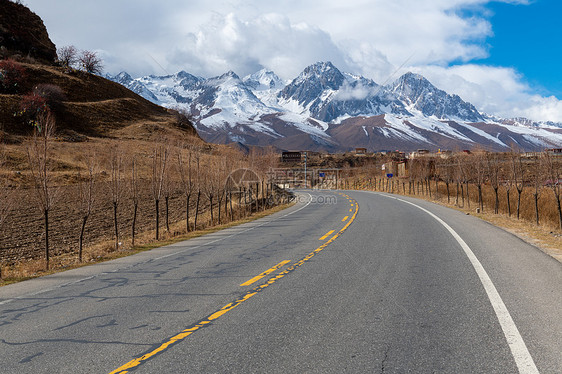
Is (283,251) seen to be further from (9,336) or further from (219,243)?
(9,336)

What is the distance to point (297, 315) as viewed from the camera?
5.30 m

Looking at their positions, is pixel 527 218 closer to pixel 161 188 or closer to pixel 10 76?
pixel 161 188

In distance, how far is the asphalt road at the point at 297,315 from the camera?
3.98 m

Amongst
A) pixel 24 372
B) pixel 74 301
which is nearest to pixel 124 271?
pixel 74 301

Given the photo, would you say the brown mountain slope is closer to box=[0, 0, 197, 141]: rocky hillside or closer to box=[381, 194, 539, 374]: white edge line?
box=[0, 0, 197, 141]: rocky hillside

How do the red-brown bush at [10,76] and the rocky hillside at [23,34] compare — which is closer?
the red-brown bush at [10,76]

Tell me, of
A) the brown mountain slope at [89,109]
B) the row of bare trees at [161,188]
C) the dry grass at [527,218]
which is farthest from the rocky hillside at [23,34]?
the dry grass at [527,218]

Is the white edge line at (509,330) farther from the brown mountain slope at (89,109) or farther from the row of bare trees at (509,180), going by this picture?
the brown mountain slope at (89,109)

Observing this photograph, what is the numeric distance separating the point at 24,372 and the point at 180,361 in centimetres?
148

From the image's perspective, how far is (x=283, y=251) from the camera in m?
10.6

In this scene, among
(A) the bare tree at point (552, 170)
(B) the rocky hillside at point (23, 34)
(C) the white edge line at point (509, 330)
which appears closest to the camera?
(C) the white edge line at point (509, 330)

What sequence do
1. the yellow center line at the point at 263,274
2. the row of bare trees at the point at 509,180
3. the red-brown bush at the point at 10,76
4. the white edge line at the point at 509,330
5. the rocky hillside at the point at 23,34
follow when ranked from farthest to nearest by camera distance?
the rocky hillside at the point at 23,34
the red-brown bush at the point at 10,76
the row of bare trees at the point at 509,180
the yellow center line at the point at 263,274
the white edge line at the point at 509,330

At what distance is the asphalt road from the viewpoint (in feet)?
13.1

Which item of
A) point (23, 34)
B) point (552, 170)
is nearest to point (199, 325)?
point (552, 170)
